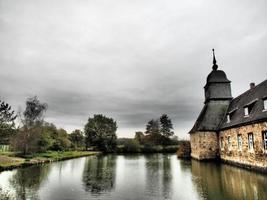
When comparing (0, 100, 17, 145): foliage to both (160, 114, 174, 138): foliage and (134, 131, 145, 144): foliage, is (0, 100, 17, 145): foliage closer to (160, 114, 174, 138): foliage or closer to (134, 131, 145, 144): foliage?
(134, 131, 145, 144): foliage

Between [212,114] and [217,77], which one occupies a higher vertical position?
[217,77]

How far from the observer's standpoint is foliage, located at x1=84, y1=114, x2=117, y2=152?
58500mm

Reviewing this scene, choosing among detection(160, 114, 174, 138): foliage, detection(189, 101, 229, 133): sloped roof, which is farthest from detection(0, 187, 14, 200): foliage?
detection(160, 114, 174, 138): foliage

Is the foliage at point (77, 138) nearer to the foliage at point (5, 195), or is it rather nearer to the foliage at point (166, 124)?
the foliage at point (166, 124)

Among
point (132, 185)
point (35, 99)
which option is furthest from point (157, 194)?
point (35, 99)

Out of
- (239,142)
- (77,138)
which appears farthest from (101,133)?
(239,142)

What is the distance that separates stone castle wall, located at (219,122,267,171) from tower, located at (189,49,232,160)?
1.31 meters

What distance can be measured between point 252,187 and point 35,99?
3090cm

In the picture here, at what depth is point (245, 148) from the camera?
61.8 ft

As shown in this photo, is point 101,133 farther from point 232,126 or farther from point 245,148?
point 245,148

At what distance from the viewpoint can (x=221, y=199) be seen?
336 inches

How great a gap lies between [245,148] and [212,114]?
29.9 feet

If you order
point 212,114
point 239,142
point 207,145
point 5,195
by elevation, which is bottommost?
point 5,195

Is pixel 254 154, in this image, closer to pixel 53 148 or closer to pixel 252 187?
pixel 252 187
